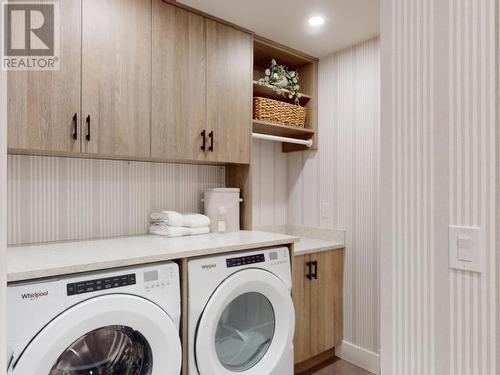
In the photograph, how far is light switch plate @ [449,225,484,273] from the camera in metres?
0.83

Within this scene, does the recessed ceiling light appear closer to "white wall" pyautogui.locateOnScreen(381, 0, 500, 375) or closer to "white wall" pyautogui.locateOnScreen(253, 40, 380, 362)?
"white wall" pyautogui.locateOnScreen(253, 40, 380, 362)

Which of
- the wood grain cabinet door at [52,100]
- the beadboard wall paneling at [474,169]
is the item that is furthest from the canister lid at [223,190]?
the beadboard wall paneling at [474,169]

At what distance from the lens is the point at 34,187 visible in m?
1.79

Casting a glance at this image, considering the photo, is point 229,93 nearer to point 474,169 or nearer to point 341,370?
point 474,169

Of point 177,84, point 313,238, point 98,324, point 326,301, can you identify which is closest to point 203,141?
point 177,84

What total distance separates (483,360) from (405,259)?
11.3 inches

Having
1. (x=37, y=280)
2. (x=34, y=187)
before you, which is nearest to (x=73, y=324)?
(x=37, y=280)

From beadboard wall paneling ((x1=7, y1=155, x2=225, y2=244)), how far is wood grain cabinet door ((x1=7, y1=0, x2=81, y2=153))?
1.05 feet

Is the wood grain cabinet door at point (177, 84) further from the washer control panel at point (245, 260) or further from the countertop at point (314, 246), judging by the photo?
the countertop at point (314, 246)

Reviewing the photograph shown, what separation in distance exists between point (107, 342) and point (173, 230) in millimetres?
710

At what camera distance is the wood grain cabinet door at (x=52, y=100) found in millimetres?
1486

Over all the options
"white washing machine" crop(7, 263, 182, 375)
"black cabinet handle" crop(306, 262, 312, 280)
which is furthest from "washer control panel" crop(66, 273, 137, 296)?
"black cabinet handle" crop(306, 262, 312, 280)

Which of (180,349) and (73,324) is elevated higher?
(73,324)

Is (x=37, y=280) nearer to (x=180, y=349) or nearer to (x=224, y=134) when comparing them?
(x=180, y=349)
